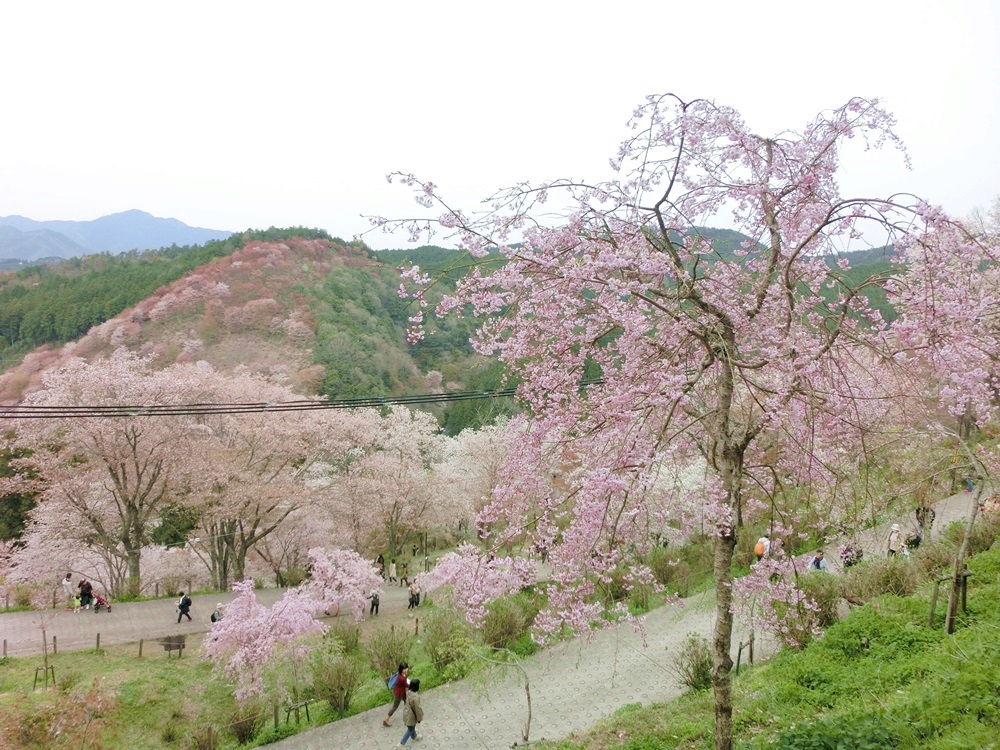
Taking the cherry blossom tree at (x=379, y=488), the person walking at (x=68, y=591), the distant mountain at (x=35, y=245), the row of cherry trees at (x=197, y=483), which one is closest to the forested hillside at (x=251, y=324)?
the cherry blossom tree at (x=379, y=488)

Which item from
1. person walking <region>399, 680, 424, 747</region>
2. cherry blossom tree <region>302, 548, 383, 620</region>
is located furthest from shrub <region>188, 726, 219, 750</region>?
cherry blossom tree <region>302, 548, 383, 620</region>

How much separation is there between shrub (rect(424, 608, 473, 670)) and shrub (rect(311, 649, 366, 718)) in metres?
1.51

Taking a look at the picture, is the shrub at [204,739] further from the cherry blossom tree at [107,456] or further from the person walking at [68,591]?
the cherry blossom tree at [107,456]

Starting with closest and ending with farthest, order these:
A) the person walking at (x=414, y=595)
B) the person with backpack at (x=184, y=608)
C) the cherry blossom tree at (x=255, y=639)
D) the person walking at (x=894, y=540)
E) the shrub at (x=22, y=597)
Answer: the cherry blossom tree at (x=255, y=639)
the person walking at (x=894, y=540)
the person with backpack at (x=184, y=608)
the shrub at (x=22, y=597)
the person walking at (x=414, y=595)

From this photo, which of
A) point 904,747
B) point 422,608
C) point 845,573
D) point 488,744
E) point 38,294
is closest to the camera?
point 904,747

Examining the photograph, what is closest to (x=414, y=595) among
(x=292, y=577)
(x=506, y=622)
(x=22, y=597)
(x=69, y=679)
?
(x=506, y=622)

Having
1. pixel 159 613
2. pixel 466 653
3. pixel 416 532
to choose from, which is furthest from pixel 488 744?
pixel 416 532

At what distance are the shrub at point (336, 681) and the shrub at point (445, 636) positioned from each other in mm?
1510

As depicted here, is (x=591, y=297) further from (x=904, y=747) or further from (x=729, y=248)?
(x=904, y=747)

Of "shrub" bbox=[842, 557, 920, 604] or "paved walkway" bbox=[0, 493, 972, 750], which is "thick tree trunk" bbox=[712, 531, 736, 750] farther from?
"shrub" bbox=[842, 557, 920, 604]

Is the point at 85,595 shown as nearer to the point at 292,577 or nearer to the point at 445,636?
the point at 292,577

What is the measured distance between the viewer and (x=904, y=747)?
3.53m

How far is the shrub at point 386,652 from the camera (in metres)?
10.5

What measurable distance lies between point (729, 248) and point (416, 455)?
785 inches
